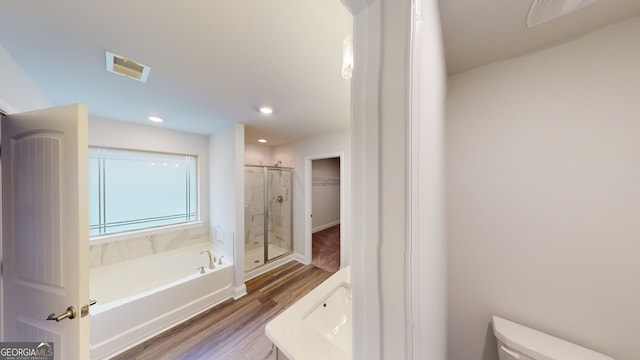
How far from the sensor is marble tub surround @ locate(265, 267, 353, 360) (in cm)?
79

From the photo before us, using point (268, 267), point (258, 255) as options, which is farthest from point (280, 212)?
point (268, 267)

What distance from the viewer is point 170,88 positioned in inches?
57.4

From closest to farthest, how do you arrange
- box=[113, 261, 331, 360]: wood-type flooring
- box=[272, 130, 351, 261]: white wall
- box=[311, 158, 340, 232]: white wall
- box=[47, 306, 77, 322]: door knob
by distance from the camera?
1. box=[47, 306, 77, 322]: door knob
2. box=[113, 261, 331, 360]: wood-type flooring
3. box=[272, 130, 351, 261]: white wall
4. box=[311, 158, 340, 232]: white wall

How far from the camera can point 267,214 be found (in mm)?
3264

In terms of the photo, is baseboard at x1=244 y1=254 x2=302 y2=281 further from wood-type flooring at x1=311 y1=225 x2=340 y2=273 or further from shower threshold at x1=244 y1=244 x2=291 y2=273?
wood-type flooring at x1=311 y1=225 x2=340 y2=273

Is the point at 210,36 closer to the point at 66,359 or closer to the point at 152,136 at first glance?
the point at 66,359

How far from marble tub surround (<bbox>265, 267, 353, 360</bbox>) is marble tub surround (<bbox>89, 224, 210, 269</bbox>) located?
250 centimetres

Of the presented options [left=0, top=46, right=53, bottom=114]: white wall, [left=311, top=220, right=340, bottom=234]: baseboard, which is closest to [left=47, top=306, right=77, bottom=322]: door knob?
[left=0, top=46, right=53, bottom=114]: white wall

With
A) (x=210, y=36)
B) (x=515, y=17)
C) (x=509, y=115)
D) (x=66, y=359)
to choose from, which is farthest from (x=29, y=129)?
(x=509, y=115)

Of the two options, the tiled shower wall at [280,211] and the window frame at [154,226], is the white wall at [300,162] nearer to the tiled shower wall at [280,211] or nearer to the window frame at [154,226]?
the tiled shower wall at [280,211]

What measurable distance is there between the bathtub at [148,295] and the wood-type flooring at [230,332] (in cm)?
11

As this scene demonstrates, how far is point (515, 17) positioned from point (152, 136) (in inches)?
138

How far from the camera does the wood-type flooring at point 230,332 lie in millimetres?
1549
